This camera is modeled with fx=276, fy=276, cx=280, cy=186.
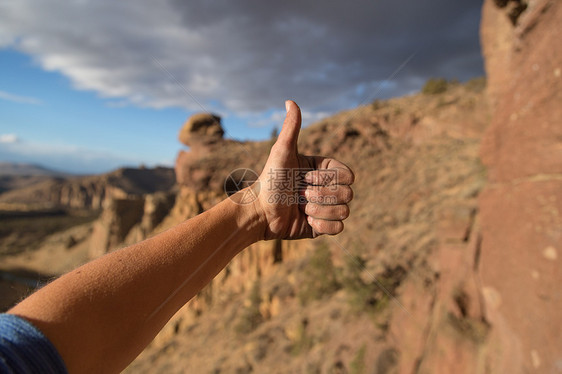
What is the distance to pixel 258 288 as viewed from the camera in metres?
12.6

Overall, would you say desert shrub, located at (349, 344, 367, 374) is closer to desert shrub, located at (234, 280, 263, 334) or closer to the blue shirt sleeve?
the blue shirt sleeve

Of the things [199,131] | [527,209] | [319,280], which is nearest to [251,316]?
[319,280]

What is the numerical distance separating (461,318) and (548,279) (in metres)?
1.58

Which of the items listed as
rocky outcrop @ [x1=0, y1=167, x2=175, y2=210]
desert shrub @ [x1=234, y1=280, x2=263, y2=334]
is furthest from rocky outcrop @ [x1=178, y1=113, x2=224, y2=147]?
rocky outcrop @ [x1=0, y1=167, x2=175, y2=210]

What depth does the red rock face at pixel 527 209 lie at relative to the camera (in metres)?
3.19

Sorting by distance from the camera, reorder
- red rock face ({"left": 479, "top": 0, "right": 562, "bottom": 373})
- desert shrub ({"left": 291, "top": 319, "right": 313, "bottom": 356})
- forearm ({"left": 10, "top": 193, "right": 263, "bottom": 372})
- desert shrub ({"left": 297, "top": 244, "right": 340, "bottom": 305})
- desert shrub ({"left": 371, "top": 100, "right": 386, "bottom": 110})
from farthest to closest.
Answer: desert shrub ({"left": 371, "top": 100, "right": 386, "bottom": 110}) < desert shrub ({"left": 297, "top": 244, "right": 340, "bottom": 305}) < desert shrub ({"left": 291, "top": 319, "right": 313, "bottom": 356}) < red rock face ({"left": 479, "top": 0, "right": 562, "bottom": 373}) < forearm ({"left": 10, "top": 193, "right": 263, "bottom": 372})

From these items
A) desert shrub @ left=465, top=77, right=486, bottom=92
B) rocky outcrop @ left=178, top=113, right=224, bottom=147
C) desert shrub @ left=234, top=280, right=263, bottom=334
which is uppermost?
desert shrub @ left=465, top=77, right=486, bottom=92

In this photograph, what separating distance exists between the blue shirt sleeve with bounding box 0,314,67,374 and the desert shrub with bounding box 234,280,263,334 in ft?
36.4

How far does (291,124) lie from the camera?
2.27 metres

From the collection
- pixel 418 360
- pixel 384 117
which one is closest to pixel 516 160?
pixel 418 360

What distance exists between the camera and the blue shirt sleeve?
0.91 meters

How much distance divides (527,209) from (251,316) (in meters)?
10.2

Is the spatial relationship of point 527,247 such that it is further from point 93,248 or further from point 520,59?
point 93,248

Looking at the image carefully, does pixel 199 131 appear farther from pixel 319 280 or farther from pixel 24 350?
pixel 24 350
